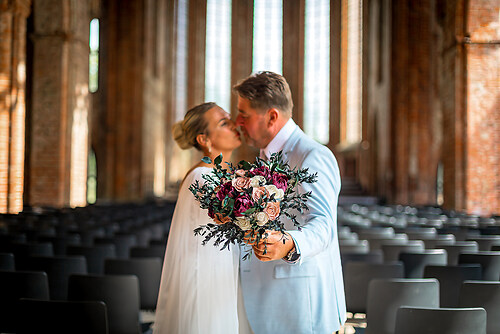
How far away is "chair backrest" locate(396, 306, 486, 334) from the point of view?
7.91 feet

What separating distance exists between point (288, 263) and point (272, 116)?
57cm

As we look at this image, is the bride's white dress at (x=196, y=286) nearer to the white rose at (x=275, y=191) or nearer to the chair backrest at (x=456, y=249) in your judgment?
the white rose at (x=275, y=191)

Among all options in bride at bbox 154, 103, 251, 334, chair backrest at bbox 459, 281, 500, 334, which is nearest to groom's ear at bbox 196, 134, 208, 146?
bride at bbox 154, 103, 251, 334

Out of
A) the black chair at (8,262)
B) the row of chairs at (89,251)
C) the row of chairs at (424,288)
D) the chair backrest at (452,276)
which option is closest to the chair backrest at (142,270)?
the row of chairs at (89,251)

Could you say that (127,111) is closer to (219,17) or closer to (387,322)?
(219,17)

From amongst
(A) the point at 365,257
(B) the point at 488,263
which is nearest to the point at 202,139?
(A) the point at 365,257

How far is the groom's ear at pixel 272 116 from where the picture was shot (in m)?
2.03

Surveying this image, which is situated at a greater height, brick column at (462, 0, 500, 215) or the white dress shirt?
brick column at (462, 0, 500, 215)

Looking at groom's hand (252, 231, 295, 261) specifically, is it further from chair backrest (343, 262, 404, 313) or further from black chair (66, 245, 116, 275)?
black chair (66, 245, 116, 275)

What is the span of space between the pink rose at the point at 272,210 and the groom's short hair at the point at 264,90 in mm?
493

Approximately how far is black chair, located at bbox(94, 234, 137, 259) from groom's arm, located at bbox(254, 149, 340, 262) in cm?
397

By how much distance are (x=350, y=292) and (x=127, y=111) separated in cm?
1759

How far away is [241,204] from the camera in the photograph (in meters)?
1.67

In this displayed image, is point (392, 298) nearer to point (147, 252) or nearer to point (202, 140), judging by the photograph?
point (202, 140)
